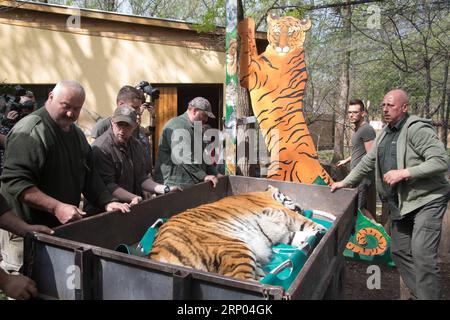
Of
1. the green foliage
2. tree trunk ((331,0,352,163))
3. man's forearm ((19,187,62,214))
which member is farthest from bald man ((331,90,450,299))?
tree trunk ((331,0,352,163))

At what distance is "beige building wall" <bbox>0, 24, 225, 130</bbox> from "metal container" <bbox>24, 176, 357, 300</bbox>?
6994 millimetres

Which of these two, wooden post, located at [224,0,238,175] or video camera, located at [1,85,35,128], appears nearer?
video camera, located at [1,85,35,128]

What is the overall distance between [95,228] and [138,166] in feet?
3.75

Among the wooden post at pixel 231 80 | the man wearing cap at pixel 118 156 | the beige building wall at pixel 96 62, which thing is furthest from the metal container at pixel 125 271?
the beige building wall at pixel 96 62

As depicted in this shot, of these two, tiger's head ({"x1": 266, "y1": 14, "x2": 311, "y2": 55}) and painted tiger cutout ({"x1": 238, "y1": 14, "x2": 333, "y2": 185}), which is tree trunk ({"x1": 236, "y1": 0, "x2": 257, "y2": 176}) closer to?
painted tiger cutout ({"x1": 238, "y1": 14, "x2": 333, "y2": 185})

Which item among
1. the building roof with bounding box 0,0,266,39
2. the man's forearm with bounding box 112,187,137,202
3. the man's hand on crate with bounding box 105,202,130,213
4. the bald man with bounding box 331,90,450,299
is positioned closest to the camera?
the man's hand on crate with bounding box 105,202,130,213

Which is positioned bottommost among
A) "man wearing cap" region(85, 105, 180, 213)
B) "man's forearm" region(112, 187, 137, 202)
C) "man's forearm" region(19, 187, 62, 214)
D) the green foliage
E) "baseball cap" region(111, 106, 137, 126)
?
"man's forearm" region(112, 187, 137, 202)

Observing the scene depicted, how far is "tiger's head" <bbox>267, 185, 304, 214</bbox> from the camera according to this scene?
417 centimetres

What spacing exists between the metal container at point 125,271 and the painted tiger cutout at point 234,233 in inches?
15.1

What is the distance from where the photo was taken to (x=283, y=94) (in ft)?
19.7

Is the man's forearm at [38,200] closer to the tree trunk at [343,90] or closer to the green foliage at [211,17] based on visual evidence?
the green foliage at [211,17]

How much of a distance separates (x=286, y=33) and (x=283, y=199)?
9.17ft

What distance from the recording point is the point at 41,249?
2.22m
